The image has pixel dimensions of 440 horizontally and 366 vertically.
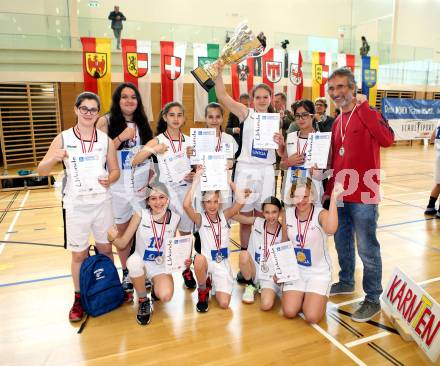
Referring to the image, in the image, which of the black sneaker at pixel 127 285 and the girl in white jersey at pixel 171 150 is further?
the black sneaker at pixel 127 285

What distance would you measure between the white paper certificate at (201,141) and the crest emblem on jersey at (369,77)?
1259 cm

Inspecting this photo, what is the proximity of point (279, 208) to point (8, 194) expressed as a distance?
7.00 metres

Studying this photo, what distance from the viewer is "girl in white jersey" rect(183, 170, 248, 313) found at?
320 cm

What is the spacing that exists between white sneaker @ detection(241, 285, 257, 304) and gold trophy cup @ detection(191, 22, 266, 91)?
72.9 inches

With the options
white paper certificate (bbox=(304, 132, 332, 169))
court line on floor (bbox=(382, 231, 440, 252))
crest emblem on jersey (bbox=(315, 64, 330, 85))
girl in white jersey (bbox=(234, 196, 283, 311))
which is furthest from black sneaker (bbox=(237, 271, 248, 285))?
crest emblem on jersey (bbox=(315, 64, 330, 85))

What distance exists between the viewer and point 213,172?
10.3 ft

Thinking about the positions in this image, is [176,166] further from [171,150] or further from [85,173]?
→ [85,173]

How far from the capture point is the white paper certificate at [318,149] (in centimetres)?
308

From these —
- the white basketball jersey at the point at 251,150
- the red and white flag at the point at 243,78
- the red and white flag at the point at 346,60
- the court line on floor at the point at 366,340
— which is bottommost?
the court line on floor at the point at 366,340

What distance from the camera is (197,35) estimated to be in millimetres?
12898

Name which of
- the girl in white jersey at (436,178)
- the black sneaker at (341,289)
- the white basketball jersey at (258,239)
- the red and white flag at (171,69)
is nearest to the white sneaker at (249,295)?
the white basketball jersey at (258,239)

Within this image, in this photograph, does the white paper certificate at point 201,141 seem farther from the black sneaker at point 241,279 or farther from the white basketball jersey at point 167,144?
the black sneaker at point 241,279

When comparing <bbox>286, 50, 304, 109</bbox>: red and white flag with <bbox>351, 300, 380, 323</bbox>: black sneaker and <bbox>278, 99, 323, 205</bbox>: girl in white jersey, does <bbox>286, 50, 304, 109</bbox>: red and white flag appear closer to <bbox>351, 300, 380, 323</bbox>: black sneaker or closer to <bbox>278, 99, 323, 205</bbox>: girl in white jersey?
<bbox>278, 99, 323, 205</bbox>: girl in white jersey

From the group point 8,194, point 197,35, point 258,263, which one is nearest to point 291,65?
point 197,35
